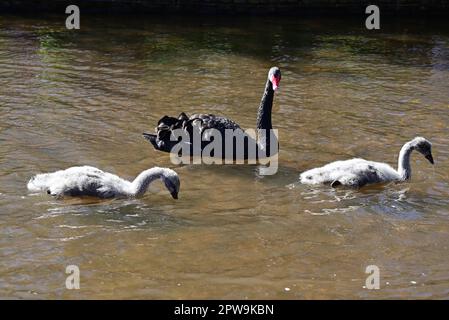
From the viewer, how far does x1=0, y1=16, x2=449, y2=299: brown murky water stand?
5.61 m

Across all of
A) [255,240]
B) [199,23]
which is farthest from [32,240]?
[199,23]

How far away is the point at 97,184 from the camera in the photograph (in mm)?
6805

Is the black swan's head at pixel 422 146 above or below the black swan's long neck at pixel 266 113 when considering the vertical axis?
below

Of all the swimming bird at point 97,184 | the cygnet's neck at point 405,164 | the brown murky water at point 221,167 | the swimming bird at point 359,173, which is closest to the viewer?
the brown murky water at point 221,167

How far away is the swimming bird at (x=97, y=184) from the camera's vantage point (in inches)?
267

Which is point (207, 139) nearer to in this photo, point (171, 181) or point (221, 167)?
point (221, 167)

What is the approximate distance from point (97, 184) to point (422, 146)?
298 cm

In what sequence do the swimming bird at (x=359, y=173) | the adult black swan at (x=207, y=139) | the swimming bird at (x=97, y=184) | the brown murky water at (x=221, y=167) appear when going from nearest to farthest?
the brown murky water at (x=221, y=167), the swimming bird at (x=97, y=184), the swimming bird at (x=359, y=173), the adult black swan at (x=207, y=139)

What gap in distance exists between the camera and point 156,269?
5.64 metres

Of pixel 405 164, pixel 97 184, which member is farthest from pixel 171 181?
pixel 405 164

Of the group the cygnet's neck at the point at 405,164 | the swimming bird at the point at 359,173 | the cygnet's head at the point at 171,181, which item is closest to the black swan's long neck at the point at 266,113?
the swimming bird at the point at 359,173

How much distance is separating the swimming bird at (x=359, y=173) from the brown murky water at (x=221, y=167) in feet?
0.31

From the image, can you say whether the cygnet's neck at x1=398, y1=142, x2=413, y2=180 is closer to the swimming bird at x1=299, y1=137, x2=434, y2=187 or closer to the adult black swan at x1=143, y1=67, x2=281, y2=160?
the swimming bird at x1=299, y1=137, x2=434, y2=187

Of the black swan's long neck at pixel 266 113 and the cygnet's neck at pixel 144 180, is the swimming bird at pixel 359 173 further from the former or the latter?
the cygnet's neck at pixel 144 180
